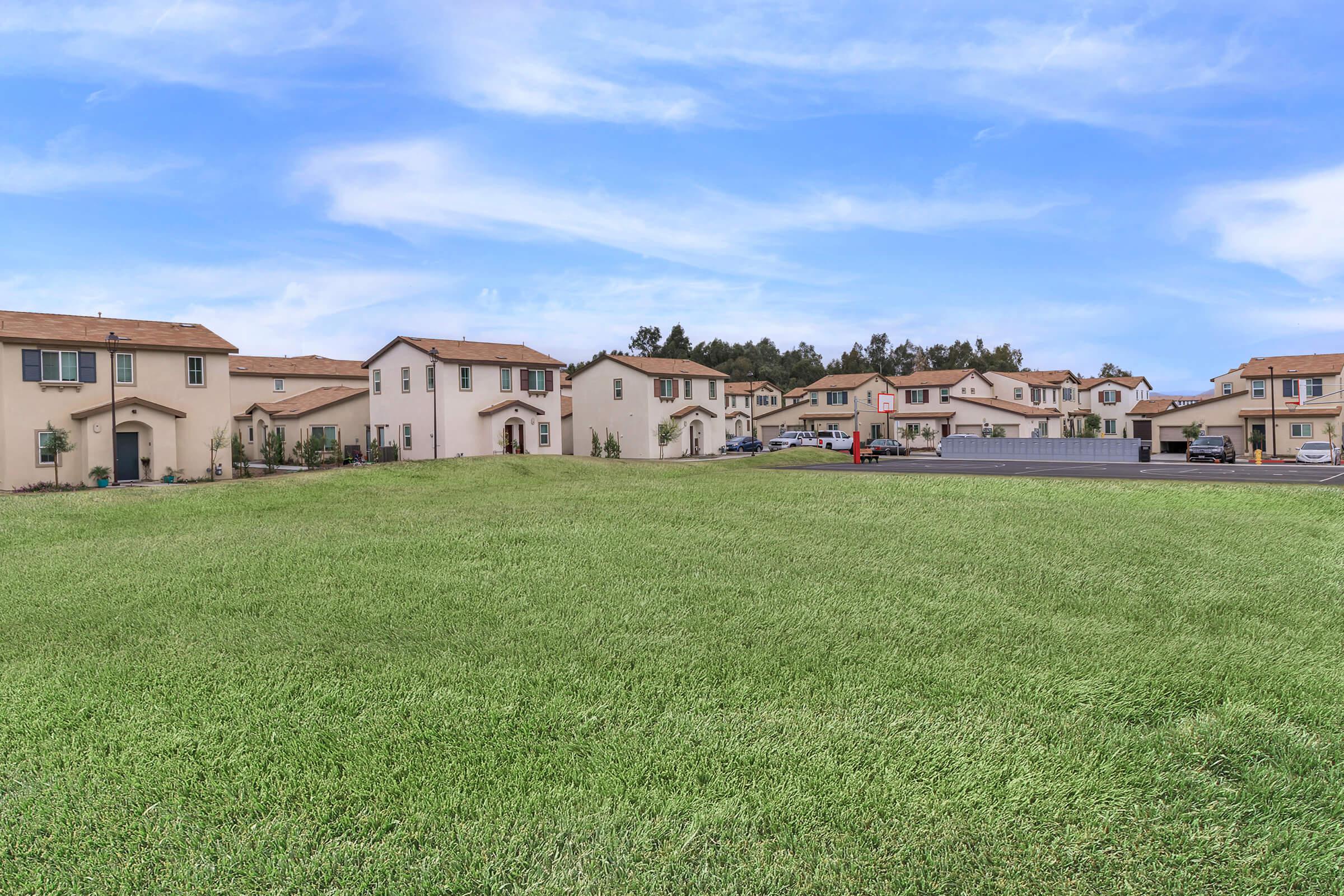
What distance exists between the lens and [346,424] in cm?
5025

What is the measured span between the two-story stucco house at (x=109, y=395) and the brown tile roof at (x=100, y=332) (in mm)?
48

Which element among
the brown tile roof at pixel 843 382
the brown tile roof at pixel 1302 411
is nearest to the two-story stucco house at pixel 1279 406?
the brown tile roof at pixel 1302 411

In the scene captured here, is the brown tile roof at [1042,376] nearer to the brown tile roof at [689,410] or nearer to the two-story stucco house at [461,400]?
the brown tile roof at [689,410]

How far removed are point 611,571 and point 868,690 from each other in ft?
11.9

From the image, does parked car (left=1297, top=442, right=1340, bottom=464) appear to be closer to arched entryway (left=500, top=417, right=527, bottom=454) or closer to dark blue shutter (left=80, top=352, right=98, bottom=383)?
arched entryway (left=500, top=417, right=527, bottom=454)

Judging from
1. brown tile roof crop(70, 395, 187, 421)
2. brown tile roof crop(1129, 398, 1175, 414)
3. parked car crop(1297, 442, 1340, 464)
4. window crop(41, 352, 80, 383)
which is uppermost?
window crop(41, 352, 80, 383)

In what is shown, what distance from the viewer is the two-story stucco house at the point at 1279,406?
178 feet

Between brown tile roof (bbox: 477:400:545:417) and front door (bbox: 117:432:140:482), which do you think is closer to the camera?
front door (bbox: 117:432:140:482)

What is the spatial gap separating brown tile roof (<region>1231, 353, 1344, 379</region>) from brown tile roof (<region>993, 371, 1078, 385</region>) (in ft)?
57.1

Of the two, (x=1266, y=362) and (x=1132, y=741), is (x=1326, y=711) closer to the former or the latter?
(x=1132, y=741)

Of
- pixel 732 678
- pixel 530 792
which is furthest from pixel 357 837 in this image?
pixel 732 678

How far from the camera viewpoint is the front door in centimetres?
3281

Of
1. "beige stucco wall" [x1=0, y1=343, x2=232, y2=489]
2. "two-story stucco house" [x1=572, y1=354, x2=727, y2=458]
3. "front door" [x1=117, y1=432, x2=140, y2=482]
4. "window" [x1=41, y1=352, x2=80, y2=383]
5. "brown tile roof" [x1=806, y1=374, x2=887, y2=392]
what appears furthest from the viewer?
"brown tile roof" [x1=806, y1=374, x2=887, y2=392]

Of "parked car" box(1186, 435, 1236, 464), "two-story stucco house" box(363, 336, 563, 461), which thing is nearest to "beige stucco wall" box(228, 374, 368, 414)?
"two-story stucco house" box(363, 336, 563, 461)
